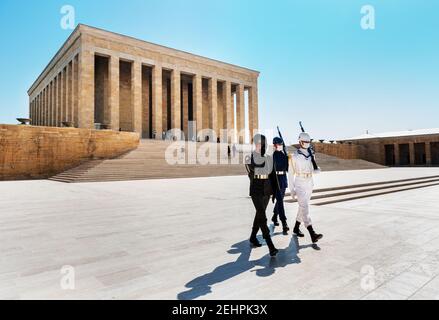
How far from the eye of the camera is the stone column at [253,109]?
133 feet

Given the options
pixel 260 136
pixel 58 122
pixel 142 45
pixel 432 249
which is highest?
pixel 142 45

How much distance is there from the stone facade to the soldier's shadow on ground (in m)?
23.4

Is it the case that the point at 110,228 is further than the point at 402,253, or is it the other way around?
the point at 110,228

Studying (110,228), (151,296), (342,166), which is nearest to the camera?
(151,296)

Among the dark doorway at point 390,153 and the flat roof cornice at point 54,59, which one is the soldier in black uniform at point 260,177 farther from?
the dark doorway at point 390,153

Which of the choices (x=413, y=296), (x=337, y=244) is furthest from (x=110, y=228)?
(x=413, y=296)

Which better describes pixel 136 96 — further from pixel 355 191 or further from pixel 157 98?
pixel 355 191

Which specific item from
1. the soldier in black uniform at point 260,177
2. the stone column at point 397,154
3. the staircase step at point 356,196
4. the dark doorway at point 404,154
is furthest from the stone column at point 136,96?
the dark doorway at point 404,154

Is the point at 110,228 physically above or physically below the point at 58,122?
below

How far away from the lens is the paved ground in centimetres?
242

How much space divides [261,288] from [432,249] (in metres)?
2.67

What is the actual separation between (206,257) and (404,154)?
48973mm

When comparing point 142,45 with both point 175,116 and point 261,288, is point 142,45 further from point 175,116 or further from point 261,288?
point 261,288

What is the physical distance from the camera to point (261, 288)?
245 cm
